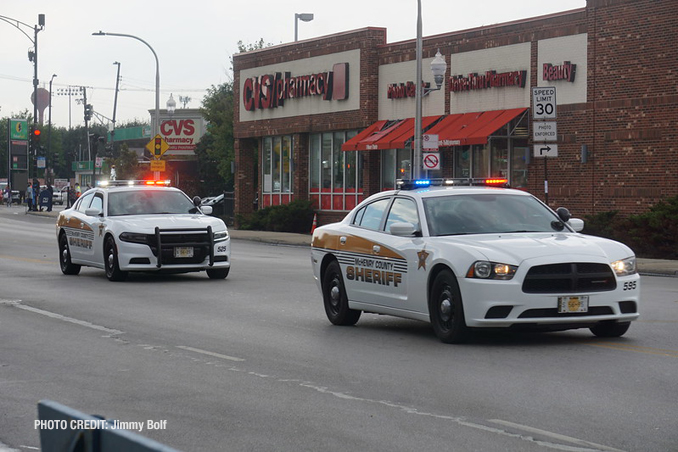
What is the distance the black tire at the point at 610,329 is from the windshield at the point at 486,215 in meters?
1.14

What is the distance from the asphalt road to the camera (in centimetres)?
715

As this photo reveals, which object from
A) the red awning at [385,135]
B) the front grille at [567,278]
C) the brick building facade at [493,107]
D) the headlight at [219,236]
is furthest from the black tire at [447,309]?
the red awning at [385,135]

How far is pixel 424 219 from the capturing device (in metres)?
12.1

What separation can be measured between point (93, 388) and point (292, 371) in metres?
1.70

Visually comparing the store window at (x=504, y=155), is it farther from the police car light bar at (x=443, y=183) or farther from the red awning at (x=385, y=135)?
the police car light bar at (x=443, y=183)

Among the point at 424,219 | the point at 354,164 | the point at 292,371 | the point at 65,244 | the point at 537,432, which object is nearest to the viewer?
the point at 537,432

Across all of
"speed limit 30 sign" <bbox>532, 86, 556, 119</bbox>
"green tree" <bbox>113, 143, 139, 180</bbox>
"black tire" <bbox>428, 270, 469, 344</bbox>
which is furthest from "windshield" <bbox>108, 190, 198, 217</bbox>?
"green tree" <bbox>113, 143, 139, 180</bbox>

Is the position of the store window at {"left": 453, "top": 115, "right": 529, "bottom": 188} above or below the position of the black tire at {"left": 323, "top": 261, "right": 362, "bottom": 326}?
above

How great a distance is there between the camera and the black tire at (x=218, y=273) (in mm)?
20344

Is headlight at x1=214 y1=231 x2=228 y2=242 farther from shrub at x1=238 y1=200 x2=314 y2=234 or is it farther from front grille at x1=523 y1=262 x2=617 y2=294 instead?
shrub at x1=238 y1=200 x2=314 y2=234

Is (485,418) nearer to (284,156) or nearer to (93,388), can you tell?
(93,388)

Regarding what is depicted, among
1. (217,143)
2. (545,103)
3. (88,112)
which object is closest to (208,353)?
(545,103)

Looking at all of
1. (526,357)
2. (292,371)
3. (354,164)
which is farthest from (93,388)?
(354,164)

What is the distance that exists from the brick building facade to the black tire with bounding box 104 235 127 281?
11400 millimetres
